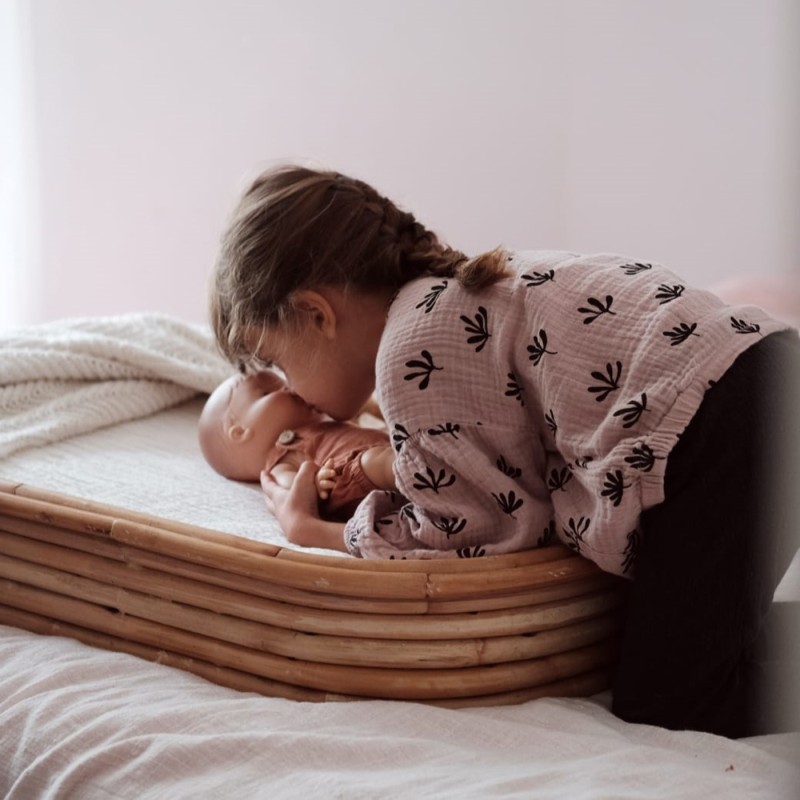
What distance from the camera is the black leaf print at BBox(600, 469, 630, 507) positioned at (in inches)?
42.1

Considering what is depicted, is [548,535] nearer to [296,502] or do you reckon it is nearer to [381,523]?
[381,523]

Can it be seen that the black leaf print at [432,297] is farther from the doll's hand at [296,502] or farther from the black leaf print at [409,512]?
the doll's hand at [296,502]

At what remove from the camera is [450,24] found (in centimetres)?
247

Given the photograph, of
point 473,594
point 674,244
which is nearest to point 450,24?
point 674,244

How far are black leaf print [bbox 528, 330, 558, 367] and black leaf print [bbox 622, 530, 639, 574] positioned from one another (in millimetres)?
181

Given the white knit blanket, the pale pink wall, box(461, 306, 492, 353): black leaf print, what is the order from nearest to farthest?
box(461, 306, 492, 353): black leaf print, the white knit blanket, the pale pink wall

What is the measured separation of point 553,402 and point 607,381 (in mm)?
55

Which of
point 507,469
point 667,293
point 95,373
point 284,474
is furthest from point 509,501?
point 95,373

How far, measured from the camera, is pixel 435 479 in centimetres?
116

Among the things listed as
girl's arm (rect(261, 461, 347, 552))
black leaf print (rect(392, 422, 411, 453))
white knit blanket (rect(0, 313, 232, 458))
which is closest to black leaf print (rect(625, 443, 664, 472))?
black leaf print (rect(392, 422, 411, 453))

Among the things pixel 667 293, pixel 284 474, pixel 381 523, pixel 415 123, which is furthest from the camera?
pixel 415 123

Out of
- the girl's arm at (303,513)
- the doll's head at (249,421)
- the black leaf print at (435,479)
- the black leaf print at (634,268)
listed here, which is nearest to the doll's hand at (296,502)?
the girl's arm at (303,513)

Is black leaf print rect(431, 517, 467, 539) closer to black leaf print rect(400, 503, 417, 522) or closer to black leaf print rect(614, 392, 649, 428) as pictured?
black leaf print rect(400, 503, 417, 522)

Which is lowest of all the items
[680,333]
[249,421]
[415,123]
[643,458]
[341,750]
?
[341,750]
